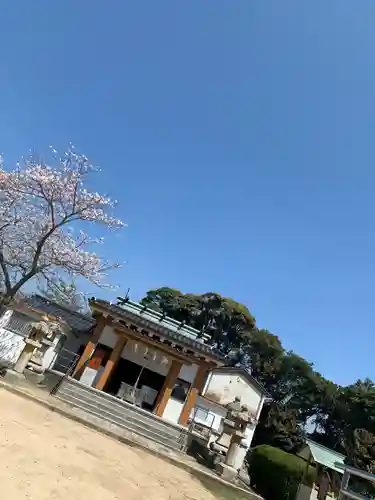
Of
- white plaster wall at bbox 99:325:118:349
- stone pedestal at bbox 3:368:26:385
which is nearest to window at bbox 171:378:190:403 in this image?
white plaster wall at bbox 99:325:118:349

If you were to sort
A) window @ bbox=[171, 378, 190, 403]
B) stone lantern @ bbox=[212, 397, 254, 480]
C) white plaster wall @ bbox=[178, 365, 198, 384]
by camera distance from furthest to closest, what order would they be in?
white plaster wall @ bbox=[178, 365, 198, 384] < window @ bbox=[171, 378, 190, 403] < stone lantern @ bbox=[212, 397, 254, 480]

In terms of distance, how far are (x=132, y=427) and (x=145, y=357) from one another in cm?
571

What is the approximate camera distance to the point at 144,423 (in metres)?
13.7

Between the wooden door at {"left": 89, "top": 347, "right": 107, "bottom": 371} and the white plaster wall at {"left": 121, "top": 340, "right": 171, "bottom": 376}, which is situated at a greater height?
the white plaster wall at {"left": 121, "top": 340, "right": 171, "bottom": 376}

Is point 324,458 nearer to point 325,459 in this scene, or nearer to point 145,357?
point 325,459

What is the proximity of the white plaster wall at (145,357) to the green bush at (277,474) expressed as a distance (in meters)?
6.62

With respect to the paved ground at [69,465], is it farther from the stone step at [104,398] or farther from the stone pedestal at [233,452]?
the stone step at [104,398]

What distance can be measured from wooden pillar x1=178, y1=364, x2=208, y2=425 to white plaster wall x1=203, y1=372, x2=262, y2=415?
849 cm

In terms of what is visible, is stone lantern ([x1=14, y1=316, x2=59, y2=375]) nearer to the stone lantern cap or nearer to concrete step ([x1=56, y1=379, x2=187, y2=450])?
concrete step ([x1=56, y1=379, x2=187, y2=450])

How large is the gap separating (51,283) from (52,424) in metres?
7.82

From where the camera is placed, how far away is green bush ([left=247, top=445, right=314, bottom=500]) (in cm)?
1506

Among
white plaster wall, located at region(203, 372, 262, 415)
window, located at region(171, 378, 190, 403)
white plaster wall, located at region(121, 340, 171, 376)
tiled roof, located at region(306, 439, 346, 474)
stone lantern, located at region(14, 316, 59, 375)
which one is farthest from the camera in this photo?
white plaster wall, located at region(203, 372, 262, 415)

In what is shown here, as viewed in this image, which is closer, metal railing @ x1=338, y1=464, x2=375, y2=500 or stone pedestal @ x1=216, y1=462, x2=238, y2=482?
metal railing @ x1=338, y1=464, x2=375, y2=500

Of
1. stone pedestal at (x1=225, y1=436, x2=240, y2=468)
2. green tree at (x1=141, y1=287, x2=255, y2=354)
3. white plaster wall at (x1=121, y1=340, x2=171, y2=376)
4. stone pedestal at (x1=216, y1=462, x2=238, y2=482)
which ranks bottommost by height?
stone pedestal at (x1=216, y1=462, x2=238, y2=482)
